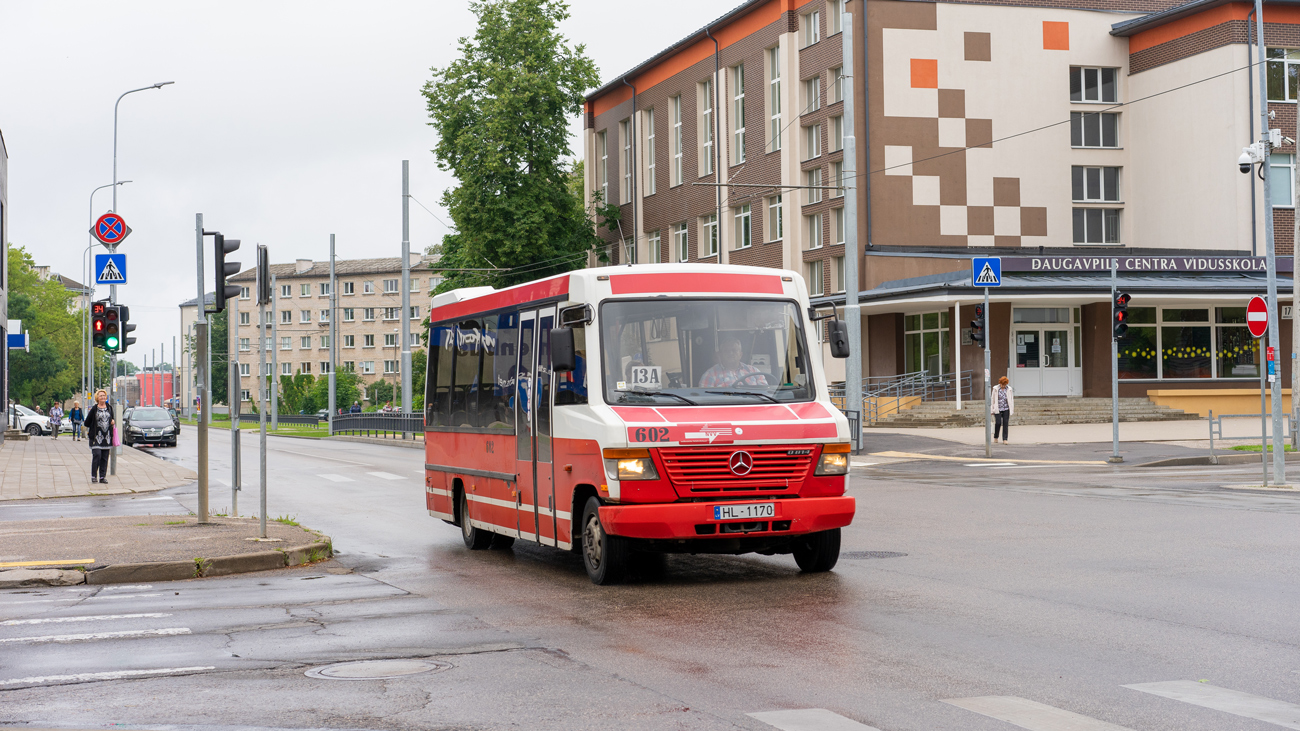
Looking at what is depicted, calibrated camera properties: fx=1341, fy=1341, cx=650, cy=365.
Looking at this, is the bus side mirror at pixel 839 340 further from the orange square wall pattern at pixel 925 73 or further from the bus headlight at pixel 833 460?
the orange square wall pattern at pixel 925 73

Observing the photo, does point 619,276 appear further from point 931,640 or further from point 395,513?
point 395,513

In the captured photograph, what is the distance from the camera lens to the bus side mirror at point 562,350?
10766 millimetres

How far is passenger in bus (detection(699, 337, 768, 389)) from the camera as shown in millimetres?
10969

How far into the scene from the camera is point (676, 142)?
202 feet

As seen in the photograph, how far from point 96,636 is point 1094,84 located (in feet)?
164

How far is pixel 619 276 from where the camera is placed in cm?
1125

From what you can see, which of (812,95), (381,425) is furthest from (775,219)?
(381,425)

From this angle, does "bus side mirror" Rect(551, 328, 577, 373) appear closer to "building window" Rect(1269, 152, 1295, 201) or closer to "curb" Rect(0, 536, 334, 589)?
"curb" Rect(0, 536, 334, 589)

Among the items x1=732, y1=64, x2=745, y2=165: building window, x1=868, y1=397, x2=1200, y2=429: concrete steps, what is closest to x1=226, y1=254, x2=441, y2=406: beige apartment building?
x1=732, y1=64, x2=745, y2=165: building window

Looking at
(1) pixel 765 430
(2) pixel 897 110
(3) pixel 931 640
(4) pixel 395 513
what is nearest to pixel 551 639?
(3) pixel 931 640

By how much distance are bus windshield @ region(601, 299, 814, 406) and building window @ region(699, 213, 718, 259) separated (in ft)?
154

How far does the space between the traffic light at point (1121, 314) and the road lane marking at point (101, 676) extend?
24024 mm

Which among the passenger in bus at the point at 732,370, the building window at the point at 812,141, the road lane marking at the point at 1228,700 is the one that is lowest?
the road lane marking at the point at 1228,700

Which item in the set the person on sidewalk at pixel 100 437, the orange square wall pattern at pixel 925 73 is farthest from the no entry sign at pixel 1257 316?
the orange square wall pattern at pixel 925 73
